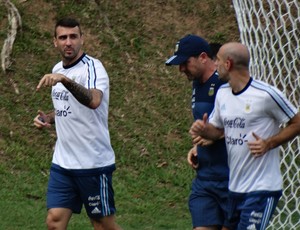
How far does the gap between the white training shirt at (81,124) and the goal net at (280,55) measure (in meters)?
2.08

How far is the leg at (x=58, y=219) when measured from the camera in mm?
7573

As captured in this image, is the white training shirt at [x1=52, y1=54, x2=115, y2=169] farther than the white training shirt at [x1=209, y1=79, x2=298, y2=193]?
Yes

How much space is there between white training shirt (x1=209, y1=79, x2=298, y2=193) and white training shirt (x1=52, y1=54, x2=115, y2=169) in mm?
1266

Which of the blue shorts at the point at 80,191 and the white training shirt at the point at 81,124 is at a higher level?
the white training shirt at the point at 81,124

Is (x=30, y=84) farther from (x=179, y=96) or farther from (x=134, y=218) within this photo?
(x=134, y=218)

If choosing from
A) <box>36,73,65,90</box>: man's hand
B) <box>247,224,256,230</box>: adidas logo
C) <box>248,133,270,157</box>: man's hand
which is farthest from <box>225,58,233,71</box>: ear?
<box>36,73,65,90</box>: man's hand

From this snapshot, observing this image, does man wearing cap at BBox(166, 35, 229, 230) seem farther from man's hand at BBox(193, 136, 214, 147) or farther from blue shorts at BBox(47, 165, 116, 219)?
blue shorts at BBox(47, 165, 116, 219)

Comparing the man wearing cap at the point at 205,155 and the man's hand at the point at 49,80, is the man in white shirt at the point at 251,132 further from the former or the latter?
the man's hand at the point at 49,80

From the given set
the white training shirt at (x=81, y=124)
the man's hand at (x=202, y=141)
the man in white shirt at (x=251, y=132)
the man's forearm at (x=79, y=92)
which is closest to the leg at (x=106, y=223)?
the white training shirt at (x=81, y=124)

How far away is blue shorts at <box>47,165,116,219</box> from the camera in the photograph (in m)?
7.67

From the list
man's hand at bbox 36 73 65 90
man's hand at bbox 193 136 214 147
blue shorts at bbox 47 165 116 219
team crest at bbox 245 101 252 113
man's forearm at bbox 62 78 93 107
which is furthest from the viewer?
blue shorts at bbox 47 165 116 219

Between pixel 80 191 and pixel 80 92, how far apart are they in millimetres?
974

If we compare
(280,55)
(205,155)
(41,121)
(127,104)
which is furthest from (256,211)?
(127,104)

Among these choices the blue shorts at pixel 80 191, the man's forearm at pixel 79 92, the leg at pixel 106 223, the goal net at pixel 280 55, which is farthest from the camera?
the goal net at pixel 280 55
